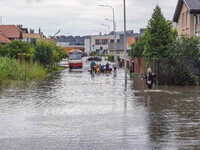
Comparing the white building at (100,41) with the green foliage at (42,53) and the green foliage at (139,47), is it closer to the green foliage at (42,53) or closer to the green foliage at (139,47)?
the green foliage at (42,53)

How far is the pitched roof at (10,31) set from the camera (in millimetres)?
83750

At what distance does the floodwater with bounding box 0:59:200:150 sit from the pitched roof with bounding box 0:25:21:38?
2695 inches

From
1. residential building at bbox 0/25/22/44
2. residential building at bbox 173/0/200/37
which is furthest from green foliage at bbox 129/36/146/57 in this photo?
residential building at bbox 0/25/22/44

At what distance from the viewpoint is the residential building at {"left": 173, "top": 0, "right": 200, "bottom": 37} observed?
37419 mm

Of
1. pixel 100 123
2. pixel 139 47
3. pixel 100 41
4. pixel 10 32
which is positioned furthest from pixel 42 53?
pixel 100 41

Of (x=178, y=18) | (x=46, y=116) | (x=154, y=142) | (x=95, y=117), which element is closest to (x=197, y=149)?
(x=154, y=142)

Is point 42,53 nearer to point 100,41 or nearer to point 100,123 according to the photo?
point 100,123

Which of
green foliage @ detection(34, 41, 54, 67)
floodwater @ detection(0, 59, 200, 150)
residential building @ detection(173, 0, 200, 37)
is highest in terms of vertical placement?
residential building @ detection(173, 0, 200, 37)

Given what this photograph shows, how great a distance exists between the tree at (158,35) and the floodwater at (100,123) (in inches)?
579

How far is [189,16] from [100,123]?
99.0ft

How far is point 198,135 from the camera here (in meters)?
9.05

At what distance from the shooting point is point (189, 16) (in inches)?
1529

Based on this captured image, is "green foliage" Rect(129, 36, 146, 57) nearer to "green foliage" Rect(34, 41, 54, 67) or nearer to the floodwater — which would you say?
"green foliage" Rect(34, 41, 54, 67)

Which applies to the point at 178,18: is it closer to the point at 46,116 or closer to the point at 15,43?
the point at 15,43
